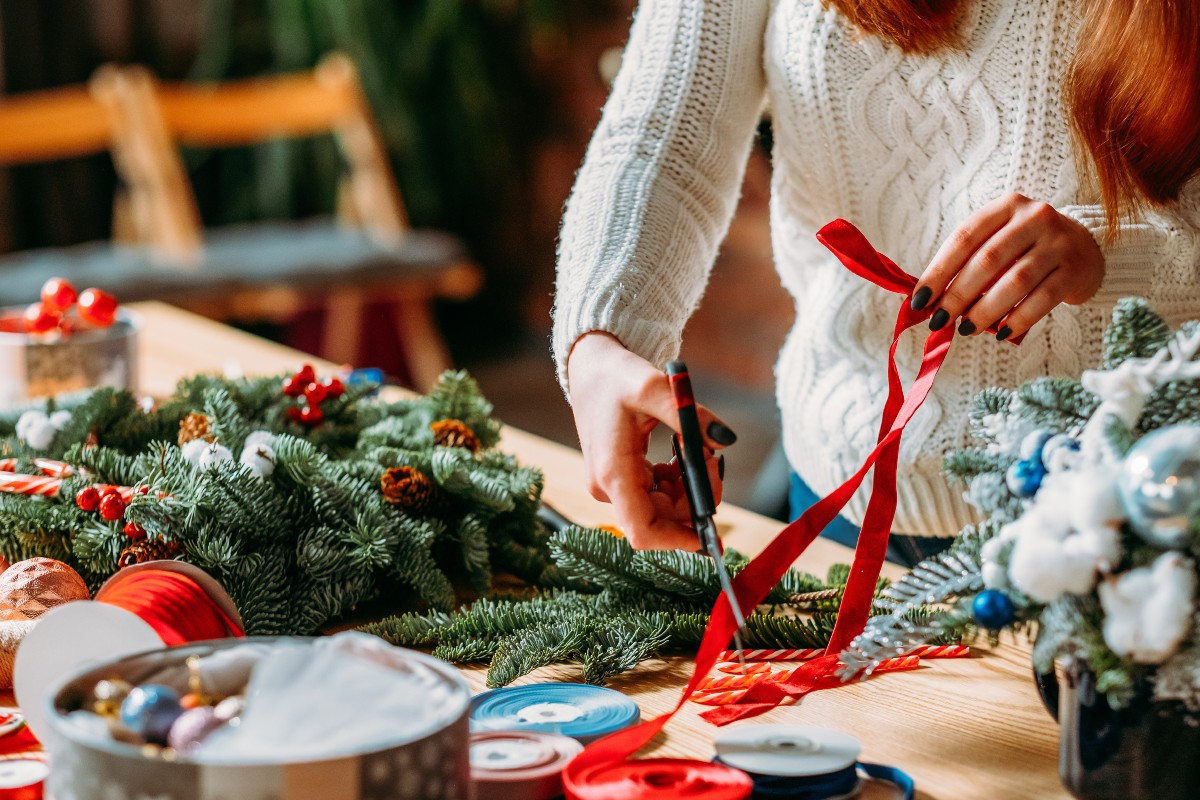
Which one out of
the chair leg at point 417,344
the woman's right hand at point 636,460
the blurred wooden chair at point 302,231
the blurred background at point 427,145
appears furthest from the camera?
the blurred background at point 427,145

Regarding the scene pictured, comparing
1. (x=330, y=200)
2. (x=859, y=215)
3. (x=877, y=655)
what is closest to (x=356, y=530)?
(x=877, y=655)

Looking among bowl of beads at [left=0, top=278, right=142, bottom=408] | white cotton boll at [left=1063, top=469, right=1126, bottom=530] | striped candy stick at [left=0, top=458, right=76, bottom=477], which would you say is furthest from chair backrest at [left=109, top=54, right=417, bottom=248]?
white cotton boll at [left=1063, top=469, right=1126, bottom=530]

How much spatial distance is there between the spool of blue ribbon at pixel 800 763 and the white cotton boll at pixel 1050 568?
0.12 meters

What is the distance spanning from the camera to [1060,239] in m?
Result: 0.71

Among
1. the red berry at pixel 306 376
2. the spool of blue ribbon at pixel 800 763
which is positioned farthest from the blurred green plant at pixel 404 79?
the spool of blue ribbon at pixel 800 763

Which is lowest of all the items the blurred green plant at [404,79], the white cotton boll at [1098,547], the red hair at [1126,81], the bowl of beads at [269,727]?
the bowl of beads at [269,727]

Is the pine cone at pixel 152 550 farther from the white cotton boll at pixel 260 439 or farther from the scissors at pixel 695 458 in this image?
the scissors at pixel 695 458

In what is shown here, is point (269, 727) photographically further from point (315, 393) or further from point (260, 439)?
point (315, 393)

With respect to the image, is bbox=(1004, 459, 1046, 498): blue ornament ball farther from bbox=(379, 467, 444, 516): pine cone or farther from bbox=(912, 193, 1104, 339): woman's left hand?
bbox=(379, 467, 444, 516): pine cone

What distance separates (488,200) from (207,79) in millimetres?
1033

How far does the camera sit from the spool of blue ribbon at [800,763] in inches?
21.4

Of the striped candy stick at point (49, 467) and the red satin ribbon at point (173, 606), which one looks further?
the striped candy stick at point (49, 467)

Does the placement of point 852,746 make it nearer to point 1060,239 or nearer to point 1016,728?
point 1016,728

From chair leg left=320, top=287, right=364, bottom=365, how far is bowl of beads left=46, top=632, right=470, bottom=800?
2931mm
